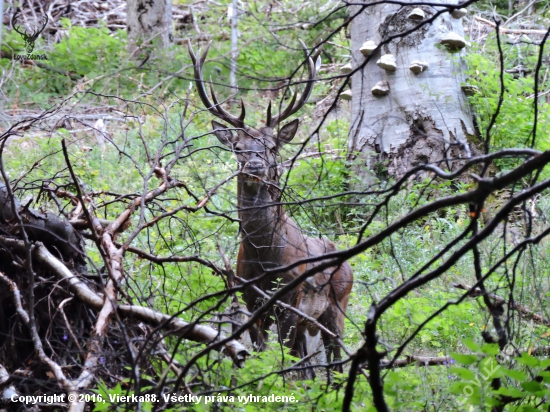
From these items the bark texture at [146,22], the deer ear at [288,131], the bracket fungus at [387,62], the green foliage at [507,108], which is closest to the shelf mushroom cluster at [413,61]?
the bracket fungus at [387,62]

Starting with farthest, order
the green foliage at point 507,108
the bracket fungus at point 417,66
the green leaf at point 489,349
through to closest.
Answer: the bracket fungus at point 417,66, the green foliage at point 507,108, the green leaf at point 489,349

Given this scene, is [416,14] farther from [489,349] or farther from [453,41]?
[489,349]

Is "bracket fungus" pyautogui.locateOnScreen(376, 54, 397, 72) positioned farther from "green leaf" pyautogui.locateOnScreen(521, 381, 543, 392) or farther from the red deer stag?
"green leaf" pyautogui.locateOnScreen(521, 381, 543, 392)

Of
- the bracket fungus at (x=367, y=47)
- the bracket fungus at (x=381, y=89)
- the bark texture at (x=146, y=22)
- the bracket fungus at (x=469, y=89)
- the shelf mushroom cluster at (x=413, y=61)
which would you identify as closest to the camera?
the bracket fungus at (x=367, y=47)

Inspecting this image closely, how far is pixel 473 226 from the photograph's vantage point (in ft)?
8.11

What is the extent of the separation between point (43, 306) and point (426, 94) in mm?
6617

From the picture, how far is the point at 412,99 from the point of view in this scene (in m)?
9.44

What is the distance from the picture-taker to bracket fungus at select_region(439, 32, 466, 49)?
9.23 m

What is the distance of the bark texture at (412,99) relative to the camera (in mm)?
9305

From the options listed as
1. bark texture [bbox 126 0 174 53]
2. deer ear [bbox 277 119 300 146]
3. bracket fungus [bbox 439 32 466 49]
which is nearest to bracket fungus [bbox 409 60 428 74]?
bracket fungus [bbox 439 32 466 49]

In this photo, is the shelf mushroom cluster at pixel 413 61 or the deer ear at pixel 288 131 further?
the shelf mushroom cluster at pixel 413 61

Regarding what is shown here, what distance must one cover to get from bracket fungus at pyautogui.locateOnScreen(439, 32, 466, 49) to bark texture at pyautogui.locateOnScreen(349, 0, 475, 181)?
0.08 meters

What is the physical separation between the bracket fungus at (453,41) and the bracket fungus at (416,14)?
1.28 feet

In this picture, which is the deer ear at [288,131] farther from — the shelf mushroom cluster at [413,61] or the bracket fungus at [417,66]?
the bracket fungus at [417,66]
